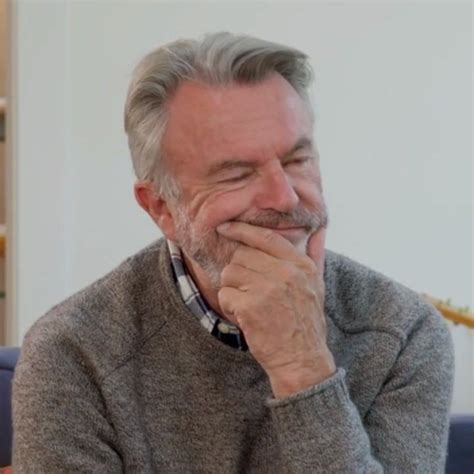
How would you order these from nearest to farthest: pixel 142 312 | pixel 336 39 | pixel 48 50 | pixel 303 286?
1. pixel 303 286
2. pixel 142 312
3. pixel 48 50
4. pixel 336 39

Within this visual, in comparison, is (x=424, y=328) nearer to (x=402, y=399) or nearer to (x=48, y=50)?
(x=402, y=399)

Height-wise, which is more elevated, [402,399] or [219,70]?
[219,70]

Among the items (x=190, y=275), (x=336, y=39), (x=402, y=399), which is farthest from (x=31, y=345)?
(x=336, y=39)

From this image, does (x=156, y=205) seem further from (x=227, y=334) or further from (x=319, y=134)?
(x=319, y=134)

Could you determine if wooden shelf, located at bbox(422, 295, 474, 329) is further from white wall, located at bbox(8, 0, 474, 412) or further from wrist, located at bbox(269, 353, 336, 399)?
wrist, located at bbox(269, 353, 336, 399)

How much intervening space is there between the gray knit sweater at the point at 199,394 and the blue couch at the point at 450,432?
305 millimetres

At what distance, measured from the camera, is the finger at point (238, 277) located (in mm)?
1039

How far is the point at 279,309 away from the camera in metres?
1.03

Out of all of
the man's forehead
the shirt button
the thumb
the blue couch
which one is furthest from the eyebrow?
the blue couch

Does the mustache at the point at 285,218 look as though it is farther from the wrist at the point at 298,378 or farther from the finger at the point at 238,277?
the wrist at the point at 298,378

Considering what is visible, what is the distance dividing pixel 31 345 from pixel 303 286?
0.36 metres

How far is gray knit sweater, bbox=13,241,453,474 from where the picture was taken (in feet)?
3.32

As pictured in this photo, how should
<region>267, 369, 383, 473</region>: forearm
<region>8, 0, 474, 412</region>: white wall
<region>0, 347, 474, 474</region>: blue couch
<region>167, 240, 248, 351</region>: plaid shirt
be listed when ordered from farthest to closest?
<region>8, 0, 474, 412</region>: white wall
<region>0, 347, 474, 474</region>: blue couch
<region>167, 240, 248, 351</region>: plaid shirt
<region>267, 369, 383, 473</region>: forearm

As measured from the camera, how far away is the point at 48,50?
2.12 metres
